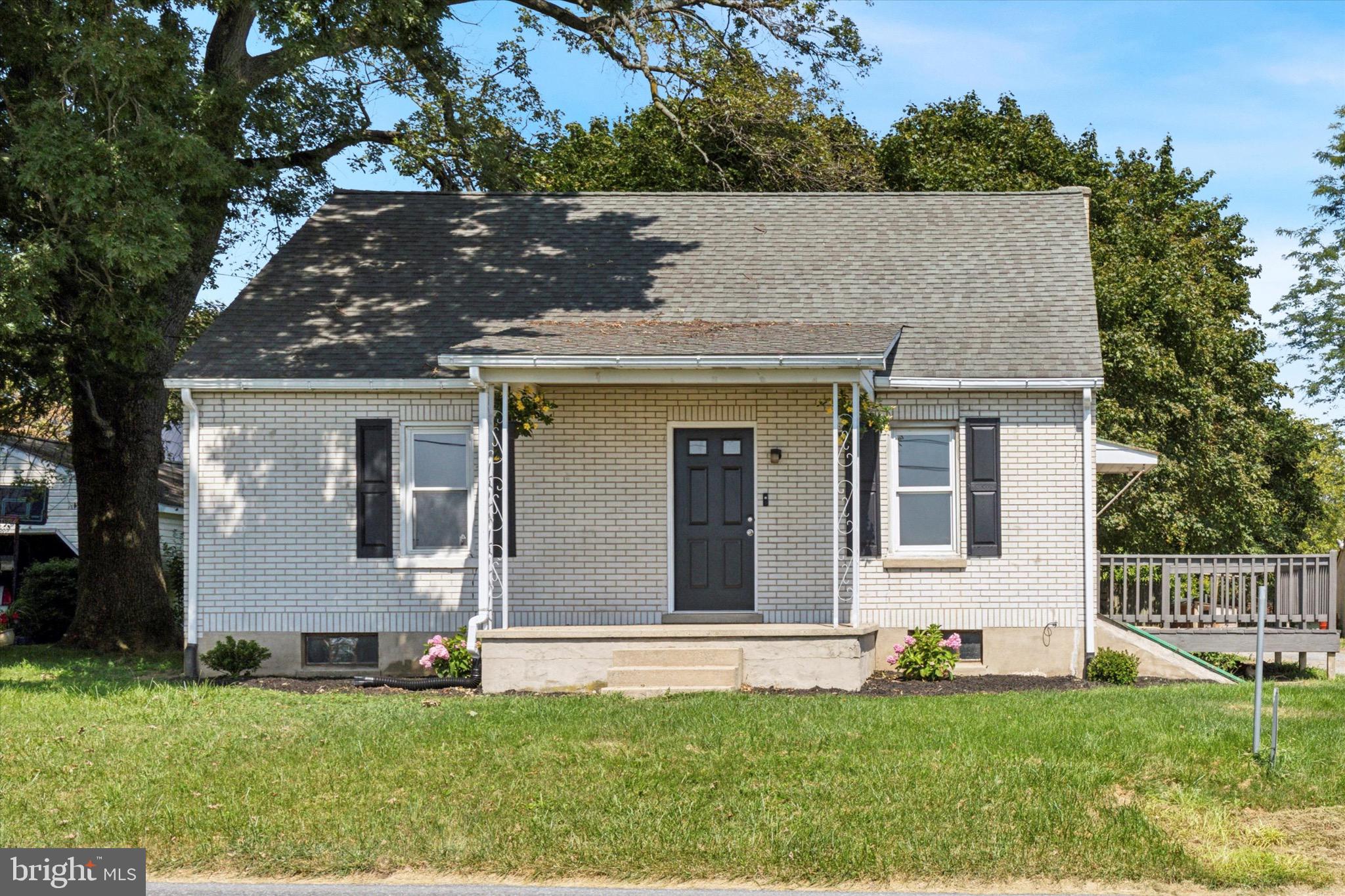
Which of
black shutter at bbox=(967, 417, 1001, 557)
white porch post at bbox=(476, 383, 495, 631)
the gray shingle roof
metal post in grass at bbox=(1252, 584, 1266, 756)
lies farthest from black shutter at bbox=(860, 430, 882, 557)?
metal post in grass at bbox=(1252, 584, 1266, 756)

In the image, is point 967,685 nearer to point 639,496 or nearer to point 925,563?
point 925,563

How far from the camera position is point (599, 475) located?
48.8 feet

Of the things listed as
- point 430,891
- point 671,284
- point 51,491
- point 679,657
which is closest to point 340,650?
point 679,657

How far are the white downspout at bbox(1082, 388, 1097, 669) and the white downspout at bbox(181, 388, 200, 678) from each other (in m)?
9.94

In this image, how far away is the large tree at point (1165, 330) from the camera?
24.0 m

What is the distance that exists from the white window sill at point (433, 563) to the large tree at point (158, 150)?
397 cm

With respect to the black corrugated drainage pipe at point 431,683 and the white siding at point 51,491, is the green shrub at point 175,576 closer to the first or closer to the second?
the white siding at point 51,491

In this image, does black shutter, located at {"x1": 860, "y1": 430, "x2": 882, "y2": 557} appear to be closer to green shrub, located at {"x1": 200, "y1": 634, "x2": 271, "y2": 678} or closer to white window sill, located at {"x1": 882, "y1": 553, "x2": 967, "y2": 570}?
white window sill, located at {"x1": 882, "y1": 553, "x2": 967, "y2": 570}

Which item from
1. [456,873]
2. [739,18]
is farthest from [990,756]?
[739,18]

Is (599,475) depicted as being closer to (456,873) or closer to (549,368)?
(549,368)

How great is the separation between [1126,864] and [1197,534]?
20094 mm

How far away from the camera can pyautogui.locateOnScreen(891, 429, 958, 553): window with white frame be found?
14797mm

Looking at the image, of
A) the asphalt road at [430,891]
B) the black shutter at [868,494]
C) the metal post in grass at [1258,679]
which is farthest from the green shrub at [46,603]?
the metal post in grass at [1258,679]
